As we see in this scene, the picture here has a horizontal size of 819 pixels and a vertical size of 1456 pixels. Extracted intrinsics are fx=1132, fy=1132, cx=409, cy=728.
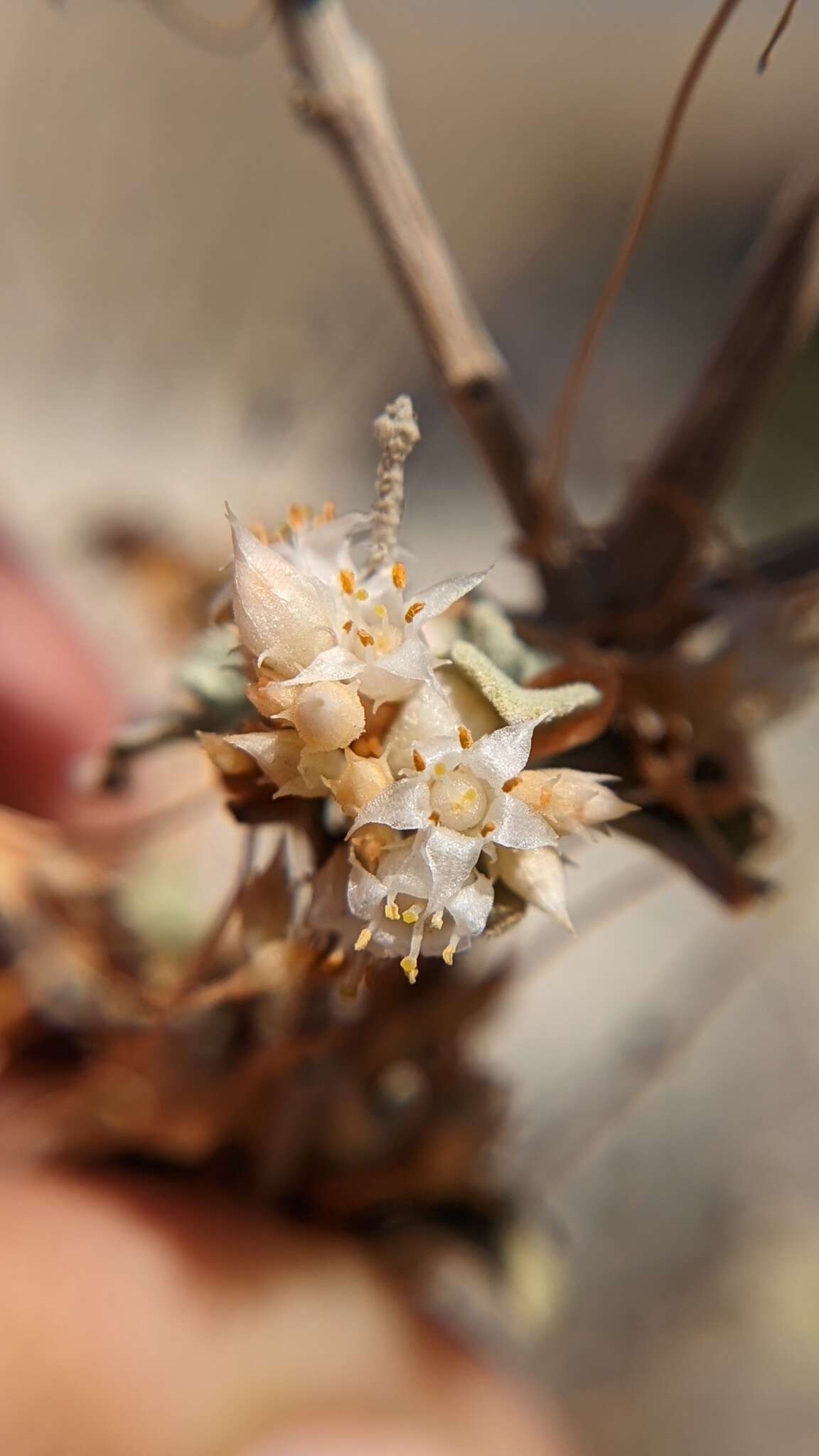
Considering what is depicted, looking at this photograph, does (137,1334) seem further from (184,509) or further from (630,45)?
(630,45)

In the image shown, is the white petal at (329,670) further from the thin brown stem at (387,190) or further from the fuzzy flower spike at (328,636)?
the thin brown stem at (387,190)

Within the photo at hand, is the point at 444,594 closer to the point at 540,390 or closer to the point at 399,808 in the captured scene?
the point at 399,808

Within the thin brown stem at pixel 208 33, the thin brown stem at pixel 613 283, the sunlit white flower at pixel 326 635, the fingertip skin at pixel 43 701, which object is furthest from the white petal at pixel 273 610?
the thin brown stem at pixel 208 33

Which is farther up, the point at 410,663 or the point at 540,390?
the point at 540,390

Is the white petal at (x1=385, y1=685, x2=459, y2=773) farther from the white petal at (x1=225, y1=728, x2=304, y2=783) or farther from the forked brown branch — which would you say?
the forked brown branch

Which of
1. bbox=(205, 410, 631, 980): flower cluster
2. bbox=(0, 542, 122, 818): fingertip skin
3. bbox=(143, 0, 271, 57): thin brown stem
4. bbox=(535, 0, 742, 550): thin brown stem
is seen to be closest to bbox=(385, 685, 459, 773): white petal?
bbox=(205, 410, 631, 980): flower cluster

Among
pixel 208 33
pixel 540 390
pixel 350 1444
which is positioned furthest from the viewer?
pixel 540 390

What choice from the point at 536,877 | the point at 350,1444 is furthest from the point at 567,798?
the point at 350,1444
